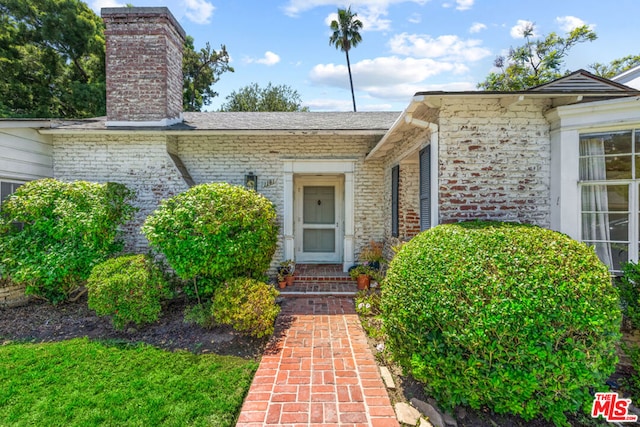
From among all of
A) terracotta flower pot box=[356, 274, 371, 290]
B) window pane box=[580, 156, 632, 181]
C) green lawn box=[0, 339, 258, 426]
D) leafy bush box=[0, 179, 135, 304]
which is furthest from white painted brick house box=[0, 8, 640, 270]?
green lawn box=[0, 339, 258, 426]

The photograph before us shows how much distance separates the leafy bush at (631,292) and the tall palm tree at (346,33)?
17.3m

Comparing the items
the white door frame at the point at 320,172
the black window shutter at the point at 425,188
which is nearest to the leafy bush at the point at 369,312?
the white door frame at the point at 320,172

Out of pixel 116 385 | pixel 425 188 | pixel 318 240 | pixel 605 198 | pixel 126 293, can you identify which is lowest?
pixel 116 385

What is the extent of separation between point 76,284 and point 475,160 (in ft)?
22.5

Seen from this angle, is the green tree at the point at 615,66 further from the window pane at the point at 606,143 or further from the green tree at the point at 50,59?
the green tree at the point at 50,59

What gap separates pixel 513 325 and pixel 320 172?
16.6ft

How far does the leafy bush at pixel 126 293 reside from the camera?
13.1 ft

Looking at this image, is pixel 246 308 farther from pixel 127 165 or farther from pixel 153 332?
pixel 127 165

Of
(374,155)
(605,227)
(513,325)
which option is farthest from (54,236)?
(605,227)

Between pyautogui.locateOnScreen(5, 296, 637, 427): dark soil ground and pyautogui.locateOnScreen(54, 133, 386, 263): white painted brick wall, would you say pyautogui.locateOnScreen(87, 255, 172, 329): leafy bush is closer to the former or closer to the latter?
pyautogui.locateOnScreen(5, 296, 637, 427): dark soil ground

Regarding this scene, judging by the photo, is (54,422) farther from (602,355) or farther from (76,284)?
(602,355)

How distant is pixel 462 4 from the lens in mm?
6219

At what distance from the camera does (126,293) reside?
13.1 feet

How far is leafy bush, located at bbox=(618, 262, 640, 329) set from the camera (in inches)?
117
